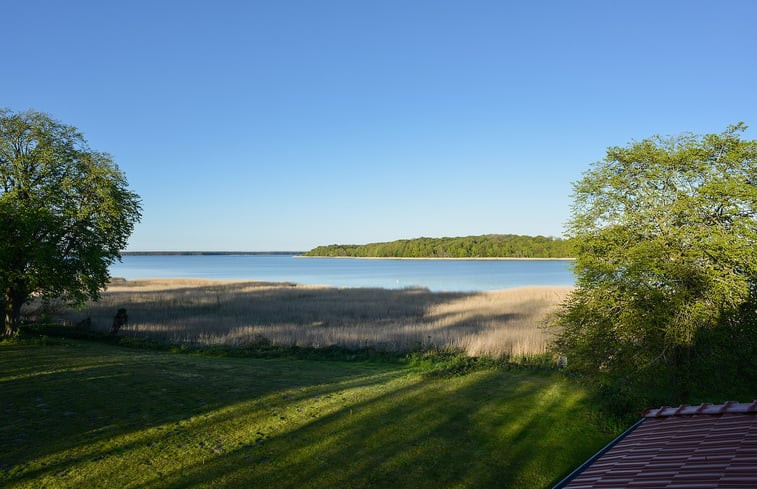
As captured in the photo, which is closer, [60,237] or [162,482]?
[162,482]

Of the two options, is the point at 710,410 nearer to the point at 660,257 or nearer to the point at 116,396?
the point at 660,257

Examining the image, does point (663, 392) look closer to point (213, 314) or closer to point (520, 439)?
point (520, 439)

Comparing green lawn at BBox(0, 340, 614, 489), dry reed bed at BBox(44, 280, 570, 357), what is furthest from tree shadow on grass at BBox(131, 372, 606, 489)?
dry reed bed at BBox(44, 280, 570, 357)

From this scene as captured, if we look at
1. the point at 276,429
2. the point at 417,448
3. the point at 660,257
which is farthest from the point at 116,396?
the point at 660,257

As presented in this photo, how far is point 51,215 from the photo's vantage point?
19.8 meters

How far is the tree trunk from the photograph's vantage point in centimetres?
2020

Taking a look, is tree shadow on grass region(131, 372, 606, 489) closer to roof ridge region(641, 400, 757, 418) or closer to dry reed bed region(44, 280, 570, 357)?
roof ridge region(641, 400, 757, 418)

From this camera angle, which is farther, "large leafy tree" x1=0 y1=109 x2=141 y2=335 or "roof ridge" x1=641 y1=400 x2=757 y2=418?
"large leafy tree" x1=0 y1=109 x2=141 y2=335

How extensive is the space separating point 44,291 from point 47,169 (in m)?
5.99

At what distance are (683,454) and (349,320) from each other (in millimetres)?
28266

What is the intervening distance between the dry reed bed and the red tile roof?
491 inches

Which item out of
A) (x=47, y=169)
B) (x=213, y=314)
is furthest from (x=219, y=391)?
(x=213, y=314)

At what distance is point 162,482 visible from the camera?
6695 mm

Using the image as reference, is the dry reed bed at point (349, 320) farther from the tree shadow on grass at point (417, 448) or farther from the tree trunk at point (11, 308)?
the tree shadow on grass at point (417, 448)
